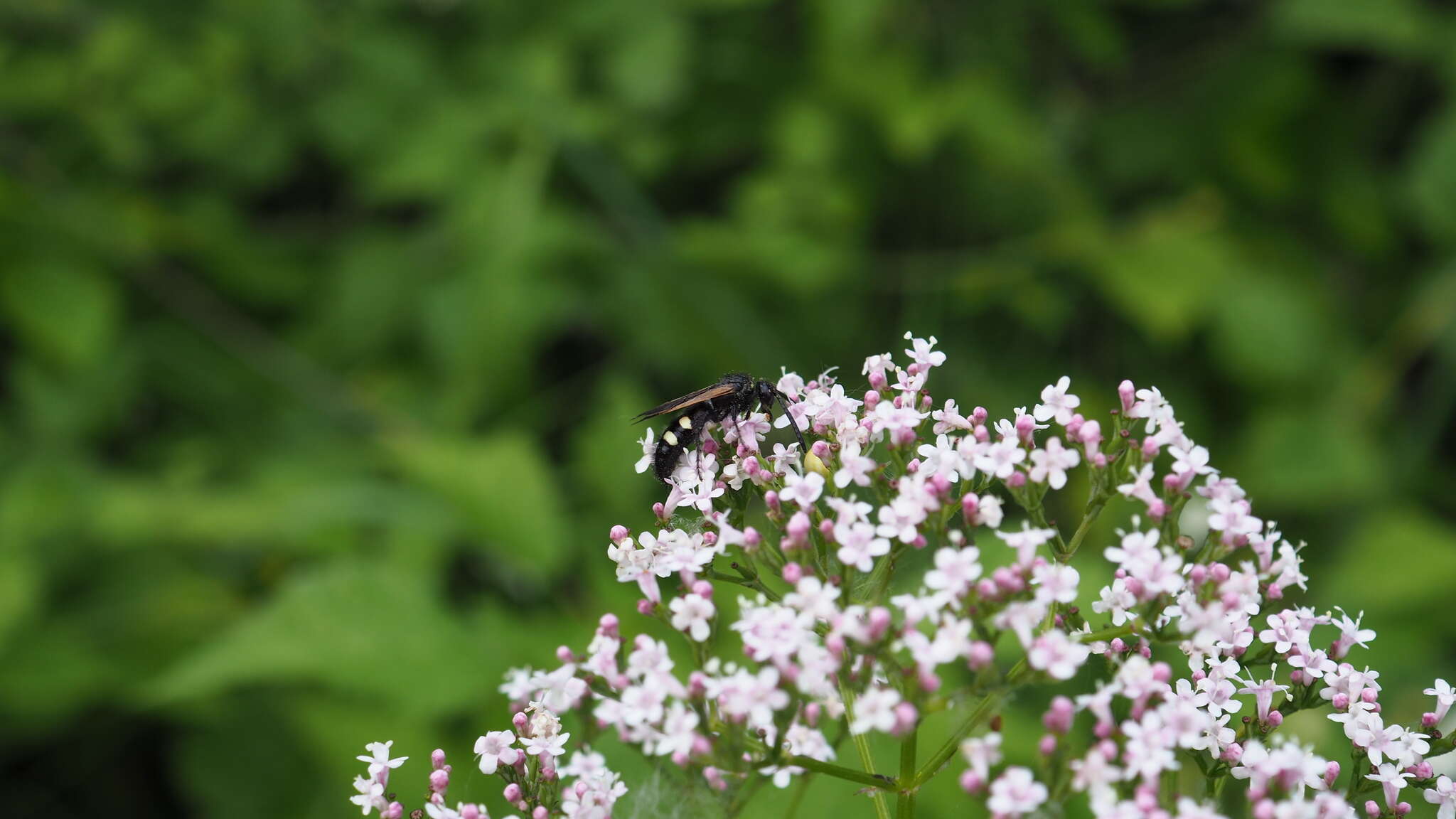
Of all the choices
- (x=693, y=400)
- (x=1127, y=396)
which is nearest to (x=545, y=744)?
(x=693, y=400)

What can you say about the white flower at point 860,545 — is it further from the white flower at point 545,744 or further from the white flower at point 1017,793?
the white flower at point 545,744

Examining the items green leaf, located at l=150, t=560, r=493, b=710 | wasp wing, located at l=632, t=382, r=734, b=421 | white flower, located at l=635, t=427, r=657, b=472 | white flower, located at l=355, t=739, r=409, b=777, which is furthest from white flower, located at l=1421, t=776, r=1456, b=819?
green leaf, located at l=150, t=560, r=493, b=710

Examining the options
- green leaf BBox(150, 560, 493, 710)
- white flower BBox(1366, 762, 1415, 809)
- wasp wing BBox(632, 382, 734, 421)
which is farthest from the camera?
green leaf BBox(150, 560, 493, 710)

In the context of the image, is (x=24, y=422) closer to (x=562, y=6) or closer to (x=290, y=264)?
(x=290, y=264)

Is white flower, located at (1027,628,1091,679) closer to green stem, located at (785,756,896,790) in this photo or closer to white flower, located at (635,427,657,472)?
green stem, located at (785,756,896,790)

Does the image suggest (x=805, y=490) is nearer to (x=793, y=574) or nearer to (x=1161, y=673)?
(x=793, y=574)

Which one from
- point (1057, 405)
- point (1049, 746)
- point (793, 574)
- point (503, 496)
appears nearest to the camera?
point (1049, 746)

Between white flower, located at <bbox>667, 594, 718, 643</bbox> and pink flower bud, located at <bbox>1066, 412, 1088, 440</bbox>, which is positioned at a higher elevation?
pink flower bud, located at <bbox>1066, 412, 1088, 440</bbox>
